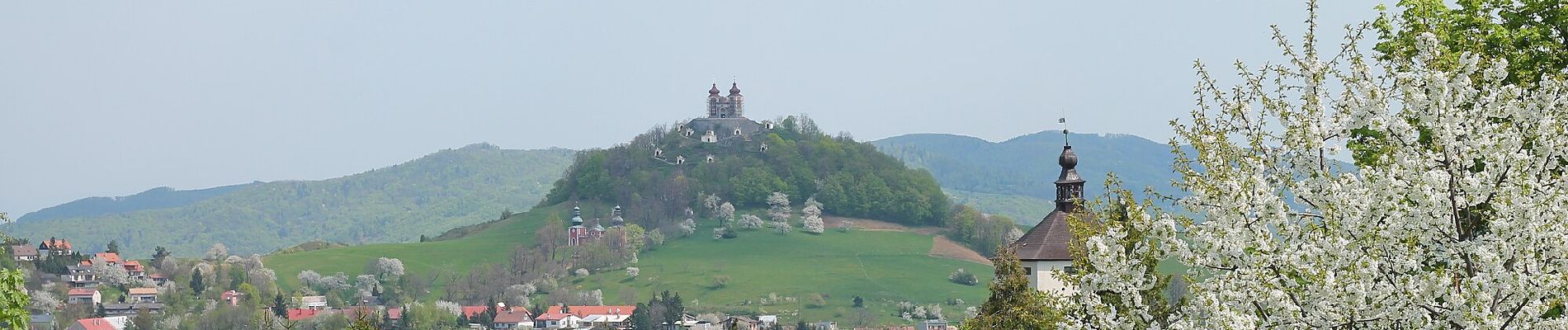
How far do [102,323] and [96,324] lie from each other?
2.13m

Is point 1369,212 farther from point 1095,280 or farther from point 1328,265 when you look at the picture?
point 1095,280

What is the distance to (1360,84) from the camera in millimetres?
14211

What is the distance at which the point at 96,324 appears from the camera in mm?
178250

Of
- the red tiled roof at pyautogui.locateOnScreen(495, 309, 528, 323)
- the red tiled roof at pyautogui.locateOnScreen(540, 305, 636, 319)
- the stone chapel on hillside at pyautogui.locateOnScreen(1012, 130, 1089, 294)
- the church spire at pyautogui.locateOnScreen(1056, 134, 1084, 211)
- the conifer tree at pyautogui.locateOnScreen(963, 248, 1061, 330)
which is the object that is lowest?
the red tiled roof at pyautogui.locateOnScreen(495, 309, 528, 323)

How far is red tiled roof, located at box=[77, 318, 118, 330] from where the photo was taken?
175m

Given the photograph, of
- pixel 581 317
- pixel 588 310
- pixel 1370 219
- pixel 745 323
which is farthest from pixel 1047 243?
pixel 588 310

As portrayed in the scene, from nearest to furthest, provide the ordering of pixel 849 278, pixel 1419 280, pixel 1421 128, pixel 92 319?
Result: 1. pixel 1419 280
2. pixel 1421 128
3. pixel 92 319
4. pixel 849 278

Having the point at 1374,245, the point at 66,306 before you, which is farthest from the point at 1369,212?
the point at 66,306

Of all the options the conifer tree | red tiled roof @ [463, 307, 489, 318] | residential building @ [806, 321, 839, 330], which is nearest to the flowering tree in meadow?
the conifer tree

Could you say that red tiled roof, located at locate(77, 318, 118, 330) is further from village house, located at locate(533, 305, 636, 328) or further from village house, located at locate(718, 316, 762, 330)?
village house, located at locate(718, 316, 762, 330)

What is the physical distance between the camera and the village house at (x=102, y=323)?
175 m

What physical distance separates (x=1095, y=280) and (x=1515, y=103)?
329cm

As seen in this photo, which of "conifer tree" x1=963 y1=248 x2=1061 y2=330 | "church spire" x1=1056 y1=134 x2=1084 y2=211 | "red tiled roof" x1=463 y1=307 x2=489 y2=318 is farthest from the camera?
"red tiled roof" x1=463 y1=307 x2=489 y2=318

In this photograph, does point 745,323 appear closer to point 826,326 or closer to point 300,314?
point 826,326
